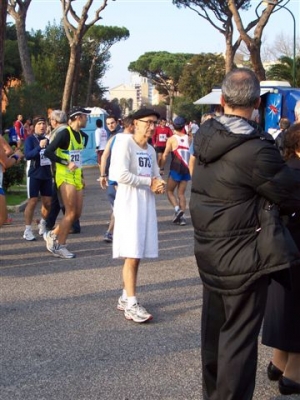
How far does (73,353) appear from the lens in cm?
502

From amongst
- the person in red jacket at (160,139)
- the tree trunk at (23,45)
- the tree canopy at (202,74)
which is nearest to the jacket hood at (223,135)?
the person in red jacket at (160,139)

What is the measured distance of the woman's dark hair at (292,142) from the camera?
421 cm

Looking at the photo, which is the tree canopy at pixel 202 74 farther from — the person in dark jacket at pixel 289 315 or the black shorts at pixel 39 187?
the person in dark jacket at pixel 289 315

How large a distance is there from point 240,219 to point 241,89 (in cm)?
63

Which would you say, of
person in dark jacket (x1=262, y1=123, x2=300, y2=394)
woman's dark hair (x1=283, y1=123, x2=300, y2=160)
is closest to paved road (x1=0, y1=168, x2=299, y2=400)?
person in dark jacket (x1=262, y1=123, x2=300, y2=394)

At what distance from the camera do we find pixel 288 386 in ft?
14.0

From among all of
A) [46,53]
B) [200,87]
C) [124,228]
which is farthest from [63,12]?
[200,87]

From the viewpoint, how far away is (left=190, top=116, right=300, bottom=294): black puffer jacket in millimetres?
3398

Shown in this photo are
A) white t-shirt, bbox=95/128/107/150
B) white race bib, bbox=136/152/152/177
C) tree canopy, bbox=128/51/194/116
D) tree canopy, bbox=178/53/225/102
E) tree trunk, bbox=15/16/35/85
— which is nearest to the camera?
white race bib, bbox=136/152/152/177

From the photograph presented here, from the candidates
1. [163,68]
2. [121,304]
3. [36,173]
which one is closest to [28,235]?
[36,173]

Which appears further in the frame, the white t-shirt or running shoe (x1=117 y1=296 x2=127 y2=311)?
the white t-shirt

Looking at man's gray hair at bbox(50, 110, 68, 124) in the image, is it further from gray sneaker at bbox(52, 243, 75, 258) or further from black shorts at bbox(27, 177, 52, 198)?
gray sneaker at bbox(52, 243, 75, 258)

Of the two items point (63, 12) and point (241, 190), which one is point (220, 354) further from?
point (63, 12)

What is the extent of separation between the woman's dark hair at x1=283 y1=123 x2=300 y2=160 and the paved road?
1.44 metres
